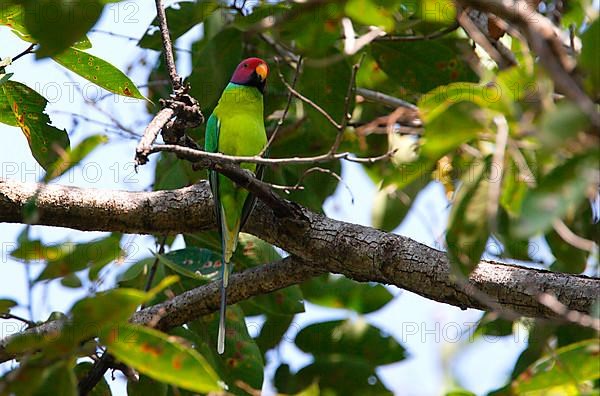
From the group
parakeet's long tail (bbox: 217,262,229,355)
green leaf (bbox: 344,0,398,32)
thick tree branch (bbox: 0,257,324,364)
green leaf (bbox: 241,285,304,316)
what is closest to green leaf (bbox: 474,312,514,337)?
green leaf (bbox: 241,285,304,316)

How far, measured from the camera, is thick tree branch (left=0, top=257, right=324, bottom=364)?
8.66 ft

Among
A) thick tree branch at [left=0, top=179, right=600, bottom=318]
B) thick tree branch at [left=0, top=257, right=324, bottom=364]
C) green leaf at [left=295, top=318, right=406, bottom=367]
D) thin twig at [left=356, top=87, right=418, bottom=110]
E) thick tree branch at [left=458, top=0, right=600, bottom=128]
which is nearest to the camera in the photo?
thick tree branch at [left=458, top=0, right=600, bottom=128]

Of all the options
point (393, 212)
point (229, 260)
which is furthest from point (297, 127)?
point (229, 260)

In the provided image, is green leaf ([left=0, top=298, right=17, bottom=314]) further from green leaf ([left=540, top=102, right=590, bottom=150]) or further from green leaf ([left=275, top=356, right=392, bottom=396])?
green leaf ([left=540, top=102, right=590, bottom=150])

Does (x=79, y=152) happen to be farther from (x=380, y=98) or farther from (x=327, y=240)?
(x=380, y=98)

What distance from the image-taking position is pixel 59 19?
112 cm

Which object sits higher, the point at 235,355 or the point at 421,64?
the point at 421,64

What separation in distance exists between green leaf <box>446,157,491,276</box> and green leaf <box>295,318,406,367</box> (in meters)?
1.97

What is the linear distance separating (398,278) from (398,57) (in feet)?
4.56

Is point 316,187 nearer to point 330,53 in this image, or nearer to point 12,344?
point 330,53

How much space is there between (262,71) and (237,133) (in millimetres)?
395

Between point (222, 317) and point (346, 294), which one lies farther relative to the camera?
point (346, 294)

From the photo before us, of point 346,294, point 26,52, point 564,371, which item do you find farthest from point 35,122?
point 564,371

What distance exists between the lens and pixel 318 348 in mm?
3154
